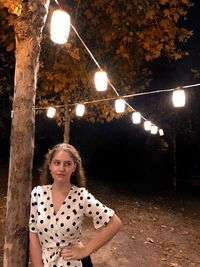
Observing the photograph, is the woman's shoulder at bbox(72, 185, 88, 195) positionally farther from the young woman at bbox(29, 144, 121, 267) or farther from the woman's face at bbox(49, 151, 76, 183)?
the woman's face at bbox(49, 151, 76, 183)

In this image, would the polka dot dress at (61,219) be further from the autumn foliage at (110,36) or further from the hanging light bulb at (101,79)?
the hanging light bulb at (101,79)

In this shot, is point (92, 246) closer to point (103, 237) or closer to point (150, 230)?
point (103, 237)

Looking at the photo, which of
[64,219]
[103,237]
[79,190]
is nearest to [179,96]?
[79,190]

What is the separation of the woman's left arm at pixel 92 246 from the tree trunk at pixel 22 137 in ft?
4.32

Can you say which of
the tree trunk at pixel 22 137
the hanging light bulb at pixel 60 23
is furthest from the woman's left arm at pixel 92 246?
the hanging light bulb at pixel 60 23

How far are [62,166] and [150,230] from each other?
702cm

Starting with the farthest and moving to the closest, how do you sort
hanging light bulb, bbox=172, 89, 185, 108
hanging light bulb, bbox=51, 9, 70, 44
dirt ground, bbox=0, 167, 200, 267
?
1. hanging light bulb, bbox=172, 89, 185, 108
2. dirt ground, bbox=0, 167, 200, 267
3. hanging light bulb, bbox=51, 9, 70, 44

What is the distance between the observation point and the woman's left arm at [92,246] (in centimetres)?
293

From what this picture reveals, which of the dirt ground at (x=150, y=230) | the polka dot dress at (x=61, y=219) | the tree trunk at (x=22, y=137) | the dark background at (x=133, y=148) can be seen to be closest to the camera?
the polka dot dress at (x=61, y=219)

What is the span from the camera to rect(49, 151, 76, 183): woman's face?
305 centimetres

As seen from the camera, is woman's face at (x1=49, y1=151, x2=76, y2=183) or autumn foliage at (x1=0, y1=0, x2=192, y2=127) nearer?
woman's face at (x1=49, y1=151, x2=76, y2=183)

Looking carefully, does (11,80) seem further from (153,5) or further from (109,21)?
(153,5)

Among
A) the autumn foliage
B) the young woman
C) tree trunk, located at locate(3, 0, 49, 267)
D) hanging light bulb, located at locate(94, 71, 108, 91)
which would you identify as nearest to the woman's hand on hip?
the young woman

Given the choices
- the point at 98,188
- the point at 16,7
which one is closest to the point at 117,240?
the point at 16,7
